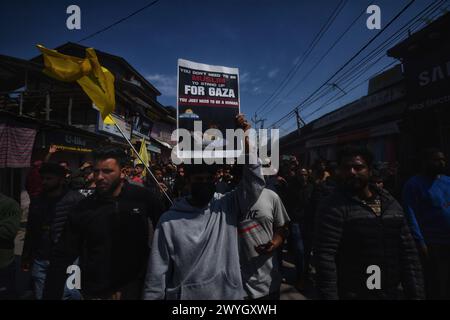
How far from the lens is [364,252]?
179 centimetres

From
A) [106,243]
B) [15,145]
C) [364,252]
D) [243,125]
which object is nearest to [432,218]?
[364,252]

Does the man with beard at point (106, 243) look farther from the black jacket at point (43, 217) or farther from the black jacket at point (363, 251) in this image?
the black jacket at point (363, 251)

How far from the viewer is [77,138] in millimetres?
10547

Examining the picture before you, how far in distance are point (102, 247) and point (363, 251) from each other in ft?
6.48

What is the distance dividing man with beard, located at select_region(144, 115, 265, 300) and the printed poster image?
1673 millimetres

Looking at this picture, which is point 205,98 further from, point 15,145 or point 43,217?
point 15,145

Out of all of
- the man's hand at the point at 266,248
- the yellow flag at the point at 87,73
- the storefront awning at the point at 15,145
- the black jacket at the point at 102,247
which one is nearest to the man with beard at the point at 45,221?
the black jacket at the point at 102,247

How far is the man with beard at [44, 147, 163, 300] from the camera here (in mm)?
1926

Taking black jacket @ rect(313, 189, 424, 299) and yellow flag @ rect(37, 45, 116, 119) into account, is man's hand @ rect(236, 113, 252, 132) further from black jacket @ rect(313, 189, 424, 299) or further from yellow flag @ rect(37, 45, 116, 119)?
yellow flag @ rect(37, 45, 116, 119)

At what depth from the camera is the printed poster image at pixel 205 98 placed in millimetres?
3451

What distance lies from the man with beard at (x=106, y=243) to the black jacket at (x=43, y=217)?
763mm
